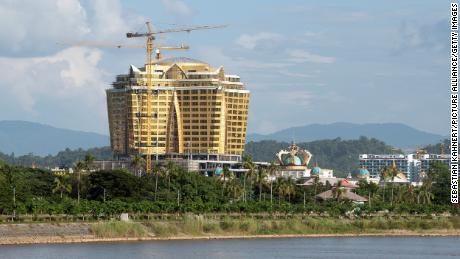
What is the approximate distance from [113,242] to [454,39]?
42.4 m

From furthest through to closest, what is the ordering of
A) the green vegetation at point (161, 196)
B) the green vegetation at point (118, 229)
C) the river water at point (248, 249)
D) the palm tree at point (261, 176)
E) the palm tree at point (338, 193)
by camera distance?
1. the palm tree at point (261, 176)
2. the palm tree at point (338, 193)
3. the green vegetation at point (161, 196)
4. the green vegetation at point (118, 229)
5. the river water at point (248, 249)

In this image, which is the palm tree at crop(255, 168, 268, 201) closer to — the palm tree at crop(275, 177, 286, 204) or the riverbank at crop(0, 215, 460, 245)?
the palm tree at crop(275, 177, 286, 204)

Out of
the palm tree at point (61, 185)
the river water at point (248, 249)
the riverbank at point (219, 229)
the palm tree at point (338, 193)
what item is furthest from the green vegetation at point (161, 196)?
the river water at point (248, 249)

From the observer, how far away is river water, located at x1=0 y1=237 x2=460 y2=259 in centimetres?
11225

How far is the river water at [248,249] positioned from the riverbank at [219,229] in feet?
11.5

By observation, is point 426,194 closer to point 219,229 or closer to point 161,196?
point 161,196

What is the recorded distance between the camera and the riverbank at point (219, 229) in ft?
417

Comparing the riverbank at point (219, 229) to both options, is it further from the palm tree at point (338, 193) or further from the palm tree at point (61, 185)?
the palm tree at point (61, 185)

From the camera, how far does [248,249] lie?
4825 inches

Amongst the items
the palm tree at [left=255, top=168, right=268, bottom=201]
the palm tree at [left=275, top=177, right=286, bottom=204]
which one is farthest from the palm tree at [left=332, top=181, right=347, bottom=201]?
the palm tree at [left=255, top=168, right=268, bottom=201]

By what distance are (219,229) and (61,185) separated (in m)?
31.8

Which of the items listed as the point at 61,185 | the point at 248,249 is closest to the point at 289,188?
the point at 61,185

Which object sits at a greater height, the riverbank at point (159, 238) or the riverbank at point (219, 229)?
the riverbank at point (219, 229)

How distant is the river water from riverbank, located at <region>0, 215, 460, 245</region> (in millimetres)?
3503
